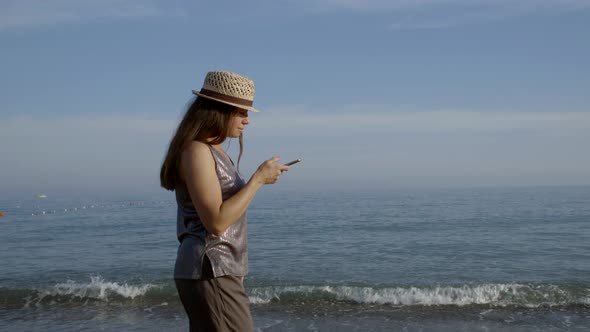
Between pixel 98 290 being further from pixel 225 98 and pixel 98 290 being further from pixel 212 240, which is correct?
pixel 225 98

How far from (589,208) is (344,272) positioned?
20584mm

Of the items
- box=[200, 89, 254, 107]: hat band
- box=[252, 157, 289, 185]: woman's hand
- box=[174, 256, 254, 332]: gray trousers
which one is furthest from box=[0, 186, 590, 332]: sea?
box=[200, 89, 254, 107]: hat band

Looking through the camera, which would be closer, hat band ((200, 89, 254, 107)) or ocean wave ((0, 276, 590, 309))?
hat band ((200, 89, 254, 107))

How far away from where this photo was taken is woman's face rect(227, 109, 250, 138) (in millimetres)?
2201

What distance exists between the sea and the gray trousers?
5863 mm

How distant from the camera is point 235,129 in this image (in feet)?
7.29

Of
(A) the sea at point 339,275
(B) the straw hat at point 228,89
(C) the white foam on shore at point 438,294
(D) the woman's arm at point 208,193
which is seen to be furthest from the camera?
(C) the white foam on shore at point 438,294

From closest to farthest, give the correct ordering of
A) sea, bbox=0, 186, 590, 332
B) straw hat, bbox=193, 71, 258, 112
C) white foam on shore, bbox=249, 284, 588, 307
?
1. straw hat, bbox=193, 71, 258, 112
2. sea, bbox=0, 186, 590, 332
3. white foam on shore, bbox=249, 284, 588, 307

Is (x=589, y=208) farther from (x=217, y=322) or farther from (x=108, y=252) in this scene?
(x=217, y=322)

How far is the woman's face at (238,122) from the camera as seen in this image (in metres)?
2.20

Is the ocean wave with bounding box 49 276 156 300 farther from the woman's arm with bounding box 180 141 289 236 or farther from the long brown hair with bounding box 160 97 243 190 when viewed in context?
the woman's arm with bounding box 180 141 289 236

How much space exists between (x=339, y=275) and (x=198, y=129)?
1081 centimetres

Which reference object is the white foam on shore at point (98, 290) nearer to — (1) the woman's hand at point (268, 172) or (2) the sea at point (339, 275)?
(2) the sea at point (339, 275)

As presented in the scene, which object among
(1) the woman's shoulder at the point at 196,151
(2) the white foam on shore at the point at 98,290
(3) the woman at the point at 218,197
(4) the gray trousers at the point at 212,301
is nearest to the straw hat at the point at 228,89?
(3) the woman at the point at 218,197
